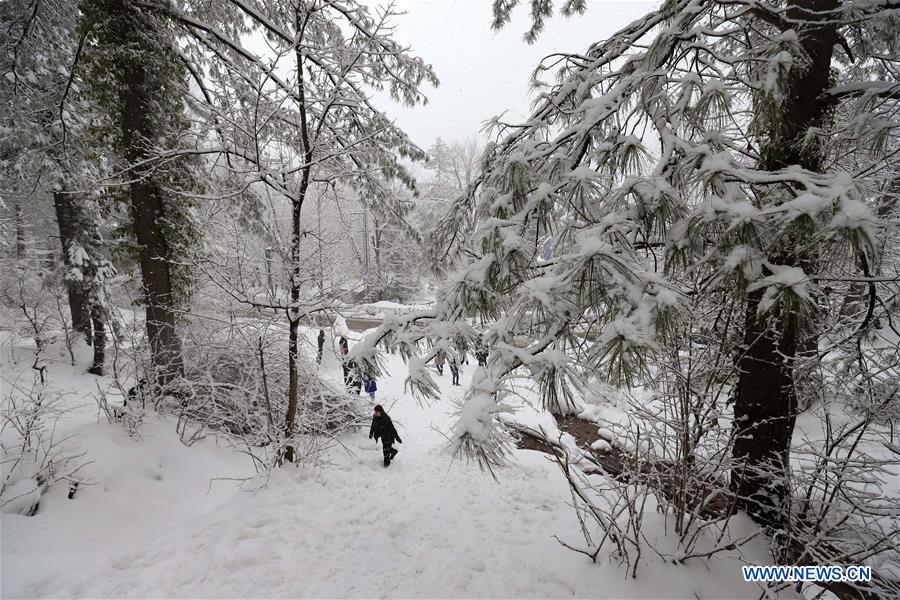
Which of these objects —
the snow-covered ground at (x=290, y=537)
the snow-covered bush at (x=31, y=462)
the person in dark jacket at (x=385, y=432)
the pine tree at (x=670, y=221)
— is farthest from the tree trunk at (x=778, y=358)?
the snow-covered bush at (x=31, y=462)

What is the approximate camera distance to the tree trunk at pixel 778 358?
270 cm

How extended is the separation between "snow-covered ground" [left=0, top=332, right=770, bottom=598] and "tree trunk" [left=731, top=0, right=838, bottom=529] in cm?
53

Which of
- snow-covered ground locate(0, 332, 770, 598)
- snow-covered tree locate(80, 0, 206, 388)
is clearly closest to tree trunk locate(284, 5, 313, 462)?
snow-covered ground locate(0, 332, 770, 598)

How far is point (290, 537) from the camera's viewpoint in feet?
13.3

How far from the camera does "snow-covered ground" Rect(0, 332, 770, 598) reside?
3201 mm

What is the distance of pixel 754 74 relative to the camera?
2.23m

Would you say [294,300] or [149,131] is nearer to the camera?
[294,300]

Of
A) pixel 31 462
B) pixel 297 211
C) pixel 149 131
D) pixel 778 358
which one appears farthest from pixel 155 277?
pixel 778 358

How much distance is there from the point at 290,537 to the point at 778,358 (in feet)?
17.5

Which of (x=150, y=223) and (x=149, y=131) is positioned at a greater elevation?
(x=149, y=131)

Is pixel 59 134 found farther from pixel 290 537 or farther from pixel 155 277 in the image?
pixel 290 537

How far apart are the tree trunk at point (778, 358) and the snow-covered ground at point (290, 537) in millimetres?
527

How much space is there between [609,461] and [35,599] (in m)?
8.75

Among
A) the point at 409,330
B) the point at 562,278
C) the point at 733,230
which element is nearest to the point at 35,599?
the point at 409,330
